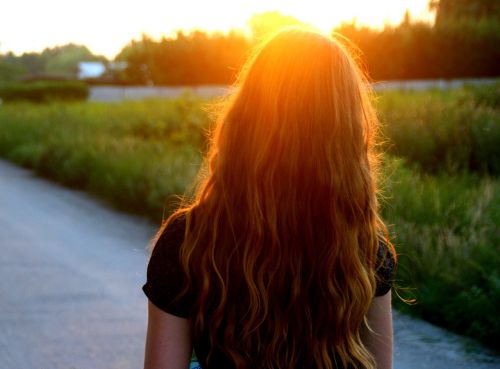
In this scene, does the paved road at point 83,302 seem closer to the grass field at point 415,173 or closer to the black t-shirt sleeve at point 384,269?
the grass field at point 415,173

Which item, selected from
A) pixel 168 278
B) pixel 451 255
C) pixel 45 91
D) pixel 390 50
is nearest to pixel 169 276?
pixel 168 278

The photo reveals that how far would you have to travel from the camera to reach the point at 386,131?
1174 cm

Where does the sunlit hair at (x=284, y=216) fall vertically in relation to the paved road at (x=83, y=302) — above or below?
above

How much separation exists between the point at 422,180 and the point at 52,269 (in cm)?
406

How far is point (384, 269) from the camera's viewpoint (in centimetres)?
197

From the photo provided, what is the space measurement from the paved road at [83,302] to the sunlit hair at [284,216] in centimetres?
309

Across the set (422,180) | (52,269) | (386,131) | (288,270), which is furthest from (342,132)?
(386,131)

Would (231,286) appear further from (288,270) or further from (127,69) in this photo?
(127,69)

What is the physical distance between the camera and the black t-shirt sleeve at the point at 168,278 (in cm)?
181

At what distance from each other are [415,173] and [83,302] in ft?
14.2

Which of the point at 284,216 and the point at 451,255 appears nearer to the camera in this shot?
A: the point at 284,216

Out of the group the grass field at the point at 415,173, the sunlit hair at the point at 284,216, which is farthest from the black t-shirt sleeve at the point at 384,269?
the grass field at the point at 415,173

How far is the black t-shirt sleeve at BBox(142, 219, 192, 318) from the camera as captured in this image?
1.81m

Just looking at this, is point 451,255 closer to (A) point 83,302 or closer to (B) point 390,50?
(A) point 83,302
